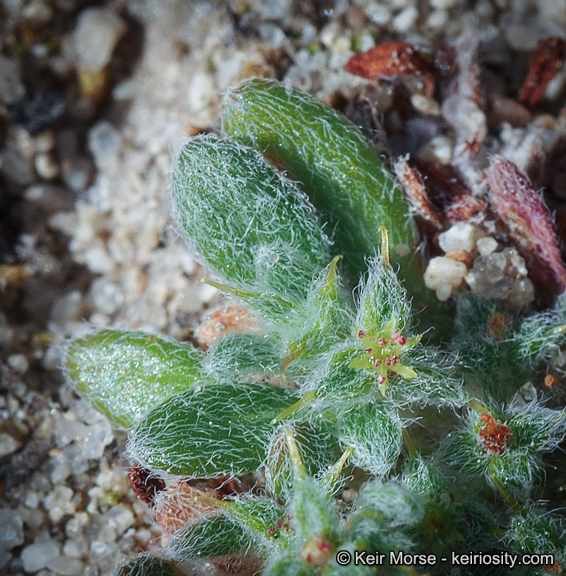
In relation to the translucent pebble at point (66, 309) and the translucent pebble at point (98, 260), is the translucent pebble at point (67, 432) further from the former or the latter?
the translucent pebble at point (98, 260)

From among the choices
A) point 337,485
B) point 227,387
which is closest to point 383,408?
point 337,485

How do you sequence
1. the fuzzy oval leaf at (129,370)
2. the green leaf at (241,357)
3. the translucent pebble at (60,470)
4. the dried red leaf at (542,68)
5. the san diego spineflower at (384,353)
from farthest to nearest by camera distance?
the dried red leaf at (542,68), the translucent pebble at (60,470), the fuzzy oval leaf at (129,370), the green leaf at (241,357), the san diego spineflower at (384,353)

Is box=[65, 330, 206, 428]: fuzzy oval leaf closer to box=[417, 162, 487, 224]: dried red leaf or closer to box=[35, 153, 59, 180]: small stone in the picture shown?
box=[417, 162, 487, 224]: dried red leaf

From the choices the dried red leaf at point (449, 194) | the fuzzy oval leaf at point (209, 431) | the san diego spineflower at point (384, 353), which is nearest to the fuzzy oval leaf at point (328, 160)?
the dried red leaf at point (449, 194)

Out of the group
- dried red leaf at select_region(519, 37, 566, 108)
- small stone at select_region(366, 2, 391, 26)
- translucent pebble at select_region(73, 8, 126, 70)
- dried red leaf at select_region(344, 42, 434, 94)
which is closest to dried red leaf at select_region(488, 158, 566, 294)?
dried red leaf at select_region(344, 42, 434, 94)

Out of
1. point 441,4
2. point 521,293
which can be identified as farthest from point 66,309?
point 441,4

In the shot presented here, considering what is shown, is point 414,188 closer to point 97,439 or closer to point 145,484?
point 145,484
